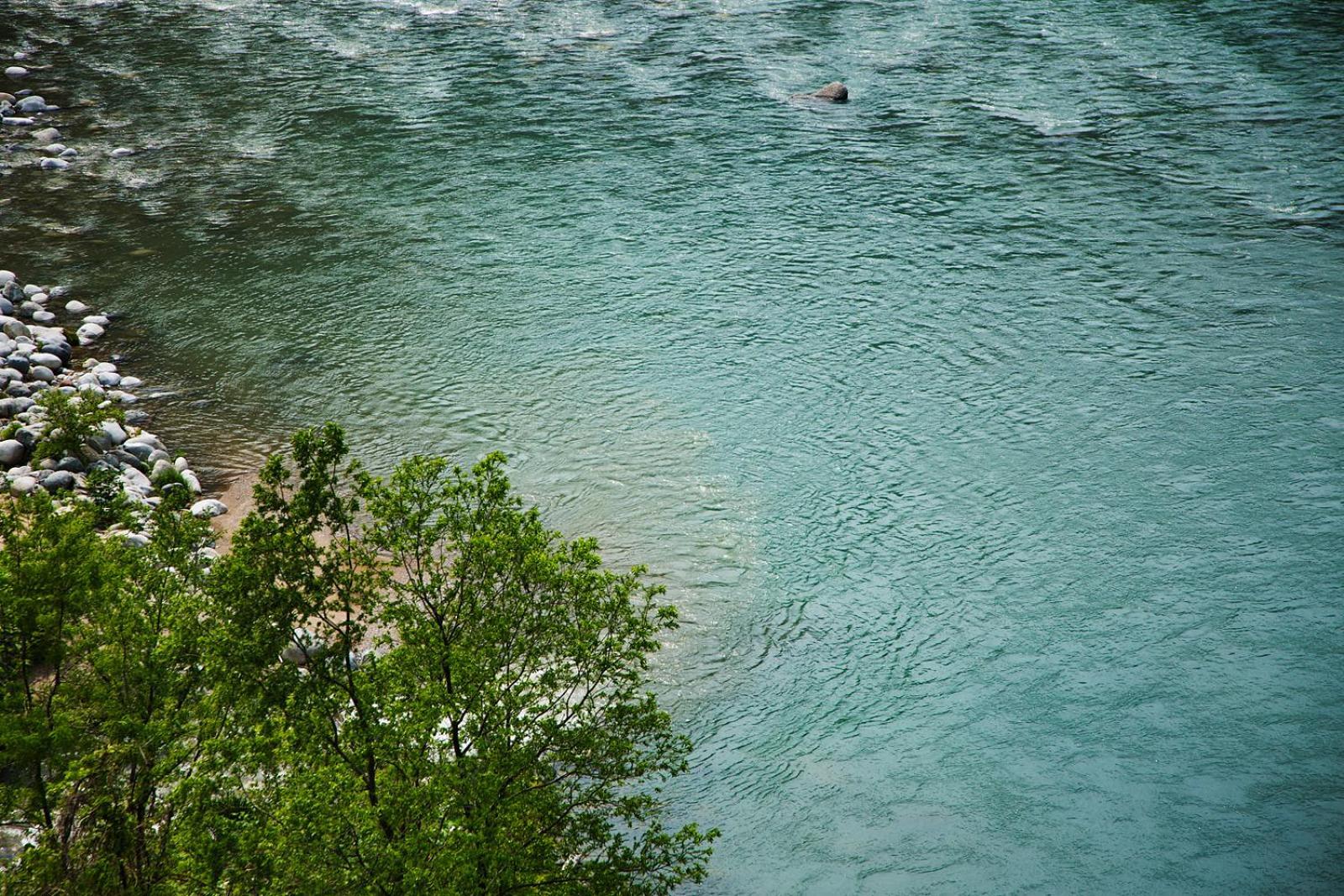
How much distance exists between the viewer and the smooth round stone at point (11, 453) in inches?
500

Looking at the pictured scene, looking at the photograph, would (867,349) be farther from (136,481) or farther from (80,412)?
(80,412)

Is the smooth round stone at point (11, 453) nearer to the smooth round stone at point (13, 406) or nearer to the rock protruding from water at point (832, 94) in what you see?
the smooth round stone at point (13, 406)

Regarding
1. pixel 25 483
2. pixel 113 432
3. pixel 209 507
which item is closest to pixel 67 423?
pixel 25 483

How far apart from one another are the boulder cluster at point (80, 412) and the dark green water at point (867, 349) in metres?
0.80

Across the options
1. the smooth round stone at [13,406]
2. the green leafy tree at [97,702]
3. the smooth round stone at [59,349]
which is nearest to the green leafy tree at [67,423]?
the smooth round stone at [13,406]

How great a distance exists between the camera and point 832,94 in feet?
75.3

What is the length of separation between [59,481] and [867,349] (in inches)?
397

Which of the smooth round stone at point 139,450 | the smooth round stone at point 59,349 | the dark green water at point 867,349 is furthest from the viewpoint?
the smooth round stone at point 59,349

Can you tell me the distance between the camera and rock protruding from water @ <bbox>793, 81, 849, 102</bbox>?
75.3 feet

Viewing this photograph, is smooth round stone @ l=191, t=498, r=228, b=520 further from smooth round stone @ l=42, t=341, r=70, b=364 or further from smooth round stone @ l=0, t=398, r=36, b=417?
smooth round stone @ l=42, t=341, r=70, b=364

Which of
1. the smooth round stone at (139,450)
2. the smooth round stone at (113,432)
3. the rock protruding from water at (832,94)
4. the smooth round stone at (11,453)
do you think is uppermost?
the rock protruding from water at (832,94)

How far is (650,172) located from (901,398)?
26.9 feet

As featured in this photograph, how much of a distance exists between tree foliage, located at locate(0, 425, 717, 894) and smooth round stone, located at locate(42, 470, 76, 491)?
17.4ft

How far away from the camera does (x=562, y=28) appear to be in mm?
28078
